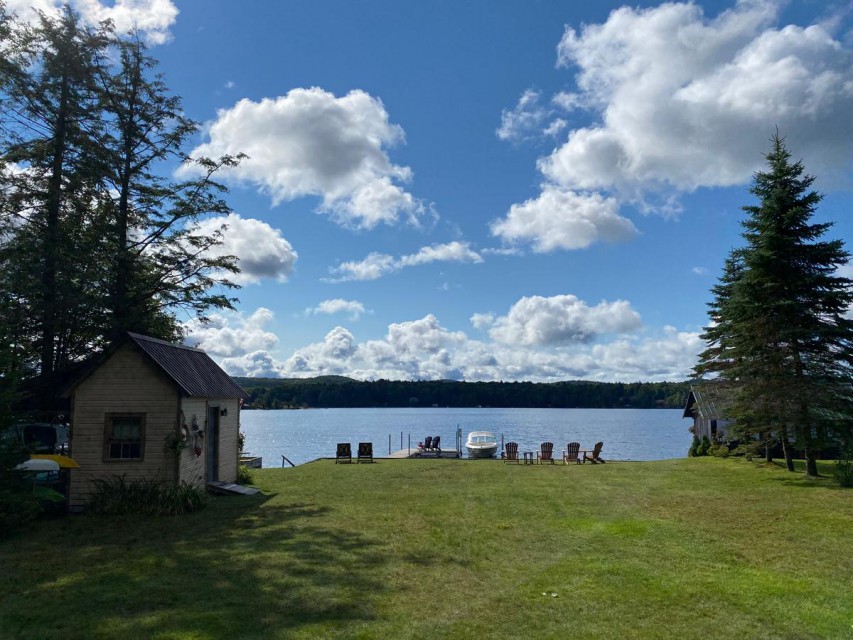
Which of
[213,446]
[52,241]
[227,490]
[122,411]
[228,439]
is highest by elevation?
[52,241]

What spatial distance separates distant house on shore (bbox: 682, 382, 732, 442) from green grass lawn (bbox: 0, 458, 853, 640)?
714 centimetres

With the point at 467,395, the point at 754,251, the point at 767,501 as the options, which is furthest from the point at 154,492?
the point at 467,395

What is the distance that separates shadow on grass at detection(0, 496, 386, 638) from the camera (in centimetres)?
751

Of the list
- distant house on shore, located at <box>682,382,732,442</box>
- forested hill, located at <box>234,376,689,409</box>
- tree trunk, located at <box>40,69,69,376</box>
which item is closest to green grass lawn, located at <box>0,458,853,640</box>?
distant house on shore, located at <box>682,382,732,442</box>

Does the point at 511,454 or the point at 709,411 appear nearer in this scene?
the point at 511,454

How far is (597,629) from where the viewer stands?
7.25 metres

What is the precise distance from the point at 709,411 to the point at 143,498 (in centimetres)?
3264

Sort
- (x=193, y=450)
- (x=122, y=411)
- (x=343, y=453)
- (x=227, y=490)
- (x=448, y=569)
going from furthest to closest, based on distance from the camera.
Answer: (x=343, y=453), (x=227, y=490), (x=193, y=450), (x=122, y=411), (x=448, y=569)

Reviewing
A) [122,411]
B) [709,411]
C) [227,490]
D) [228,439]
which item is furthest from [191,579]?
[709,411]

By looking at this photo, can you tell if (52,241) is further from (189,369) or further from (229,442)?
(229,442)

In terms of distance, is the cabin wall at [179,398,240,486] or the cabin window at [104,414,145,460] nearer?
the cabin window at [104,414,145,460]

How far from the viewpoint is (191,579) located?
941 centimetres

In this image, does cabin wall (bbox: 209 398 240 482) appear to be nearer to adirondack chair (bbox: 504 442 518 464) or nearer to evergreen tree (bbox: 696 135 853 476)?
adirondack chair (bbox: 504 442 518 464)

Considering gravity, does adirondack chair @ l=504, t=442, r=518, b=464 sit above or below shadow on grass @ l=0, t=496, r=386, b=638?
below
